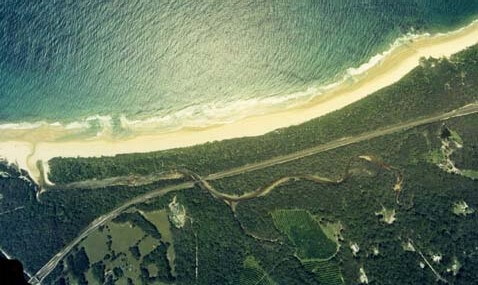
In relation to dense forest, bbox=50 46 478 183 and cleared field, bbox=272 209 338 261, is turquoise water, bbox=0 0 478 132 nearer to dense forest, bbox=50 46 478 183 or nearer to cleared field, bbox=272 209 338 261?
dense forest, bbox=50 46 478 183

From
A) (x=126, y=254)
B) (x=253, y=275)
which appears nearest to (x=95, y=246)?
(x=126, y=254)

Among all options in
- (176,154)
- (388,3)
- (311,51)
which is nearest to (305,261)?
(176,154)

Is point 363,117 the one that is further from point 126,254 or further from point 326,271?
point 126,254

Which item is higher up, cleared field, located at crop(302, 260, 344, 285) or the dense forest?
the dense forest

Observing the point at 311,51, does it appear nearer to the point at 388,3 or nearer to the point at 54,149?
the point at 388,3

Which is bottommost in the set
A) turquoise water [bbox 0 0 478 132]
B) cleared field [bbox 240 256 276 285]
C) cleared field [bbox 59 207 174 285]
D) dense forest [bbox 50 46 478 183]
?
cleared field [bbox 240 256 276 285]

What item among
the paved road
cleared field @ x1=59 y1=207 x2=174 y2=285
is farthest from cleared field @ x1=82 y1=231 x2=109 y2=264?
the paved road

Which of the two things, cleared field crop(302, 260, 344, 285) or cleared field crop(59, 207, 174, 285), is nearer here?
cleared field crop(302, 260, 344, 285)

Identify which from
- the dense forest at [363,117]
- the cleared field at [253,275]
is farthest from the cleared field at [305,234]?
the dense forest at [363,117]
